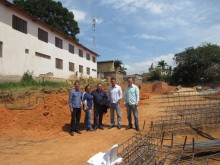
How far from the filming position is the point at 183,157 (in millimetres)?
5199

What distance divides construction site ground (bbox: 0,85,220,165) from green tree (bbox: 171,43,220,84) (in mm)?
30829

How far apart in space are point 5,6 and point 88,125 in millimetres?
10787

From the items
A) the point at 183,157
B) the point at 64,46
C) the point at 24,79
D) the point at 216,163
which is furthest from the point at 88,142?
the point at 64,46

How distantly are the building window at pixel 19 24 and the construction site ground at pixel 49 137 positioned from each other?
8.30 metres

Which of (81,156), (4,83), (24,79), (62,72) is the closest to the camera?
(81,156)

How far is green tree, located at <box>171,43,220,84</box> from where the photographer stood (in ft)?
129

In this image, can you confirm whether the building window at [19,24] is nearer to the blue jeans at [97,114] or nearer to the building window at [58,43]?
the building window at [58,43]

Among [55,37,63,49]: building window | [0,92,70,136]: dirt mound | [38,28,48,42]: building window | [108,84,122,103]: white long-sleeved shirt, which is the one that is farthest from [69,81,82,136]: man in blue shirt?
[55,37,63,49]: building window

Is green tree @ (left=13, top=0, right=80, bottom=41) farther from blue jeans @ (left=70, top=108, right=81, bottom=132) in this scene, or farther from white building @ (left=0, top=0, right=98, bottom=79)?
blue jeans @ (left=70, top=108, right=81, bottom=132)

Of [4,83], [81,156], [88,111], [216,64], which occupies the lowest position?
[81,156]

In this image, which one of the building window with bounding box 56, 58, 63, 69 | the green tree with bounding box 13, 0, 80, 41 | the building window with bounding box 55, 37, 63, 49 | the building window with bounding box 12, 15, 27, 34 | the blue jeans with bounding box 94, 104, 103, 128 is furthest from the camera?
the green tree with bounding box 13, 0, 80, 41

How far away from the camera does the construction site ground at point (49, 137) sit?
19.2ft

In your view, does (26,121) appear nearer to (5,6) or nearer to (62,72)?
(5,6)

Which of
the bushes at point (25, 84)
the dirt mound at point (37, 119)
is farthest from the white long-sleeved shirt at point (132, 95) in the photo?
the bushes at point (25, 84)
